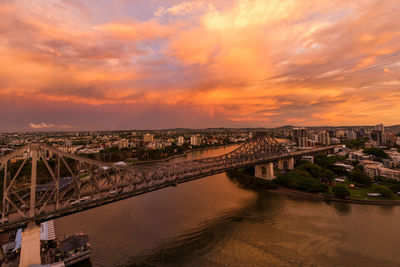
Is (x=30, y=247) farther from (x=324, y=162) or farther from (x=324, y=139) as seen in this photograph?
(x=324, y=139)

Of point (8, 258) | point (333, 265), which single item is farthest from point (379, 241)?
point (8, 258)

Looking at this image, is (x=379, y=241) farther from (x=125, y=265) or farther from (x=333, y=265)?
(x=125, y=265)

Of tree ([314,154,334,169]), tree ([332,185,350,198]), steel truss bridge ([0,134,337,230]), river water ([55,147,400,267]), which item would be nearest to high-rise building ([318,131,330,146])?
steel truss bridge ([0,134,337,230])

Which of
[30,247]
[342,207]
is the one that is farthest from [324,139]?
[30,247]

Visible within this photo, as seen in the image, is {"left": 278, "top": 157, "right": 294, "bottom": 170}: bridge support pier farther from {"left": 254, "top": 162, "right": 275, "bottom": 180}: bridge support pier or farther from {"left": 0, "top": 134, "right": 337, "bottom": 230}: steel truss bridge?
{"left": 254, "top": 162, "right": 275, "bottom": 180}: bridge support pier

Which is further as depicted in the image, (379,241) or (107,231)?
(107,231)

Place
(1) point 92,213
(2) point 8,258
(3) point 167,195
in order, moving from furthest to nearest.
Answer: (3) point 167,195, (1) point 92,213, (2) point 8,258
